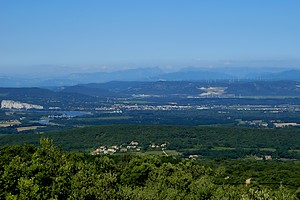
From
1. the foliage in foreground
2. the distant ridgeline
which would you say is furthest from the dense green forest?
the distant ridgeline

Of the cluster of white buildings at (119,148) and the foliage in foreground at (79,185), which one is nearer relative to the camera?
the foliage in foreground at (79,185)

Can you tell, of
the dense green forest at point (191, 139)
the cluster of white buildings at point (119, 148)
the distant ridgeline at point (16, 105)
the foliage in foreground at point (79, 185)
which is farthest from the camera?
the distant ridgeline at point (16, 105)

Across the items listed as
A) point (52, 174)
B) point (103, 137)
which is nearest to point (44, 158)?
point (52, 174)

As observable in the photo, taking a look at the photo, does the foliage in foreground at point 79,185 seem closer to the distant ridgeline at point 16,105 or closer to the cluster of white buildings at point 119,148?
the cluster of white buildings at point 119,148

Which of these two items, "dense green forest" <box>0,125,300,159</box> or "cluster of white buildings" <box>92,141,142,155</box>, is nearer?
"cluster of white buildings" <box>92,141,142,155</box>

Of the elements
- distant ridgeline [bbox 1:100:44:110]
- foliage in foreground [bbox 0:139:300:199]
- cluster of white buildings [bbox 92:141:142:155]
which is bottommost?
distant ridgeline [bbox 1:100:44:110]

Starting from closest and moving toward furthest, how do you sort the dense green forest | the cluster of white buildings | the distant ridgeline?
1. the cluster of white buildings
2. the dense green forest
3. the distant ridgeline

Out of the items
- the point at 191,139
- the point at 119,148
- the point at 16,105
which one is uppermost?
the point at 119,148

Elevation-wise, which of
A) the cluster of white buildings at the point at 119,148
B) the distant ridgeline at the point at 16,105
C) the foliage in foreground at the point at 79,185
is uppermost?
the foliage in foreground at the point at 79,185

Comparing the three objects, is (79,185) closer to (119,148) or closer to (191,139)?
(119,148)

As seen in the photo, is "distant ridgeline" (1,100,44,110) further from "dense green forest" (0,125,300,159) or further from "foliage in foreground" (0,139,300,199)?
Answer: "foliage in foreground" (0,139,300,199)

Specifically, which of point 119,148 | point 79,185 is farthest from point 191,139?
point 79,185

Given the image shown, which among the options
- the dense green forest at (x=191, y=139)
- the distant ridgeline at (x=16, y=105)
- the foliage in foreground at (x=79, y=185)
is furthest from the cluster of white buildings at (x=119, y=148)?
the distant ridgeline at (x=16, y=105)

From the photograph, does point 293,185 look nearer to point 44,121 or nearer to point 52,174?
point 52,174
